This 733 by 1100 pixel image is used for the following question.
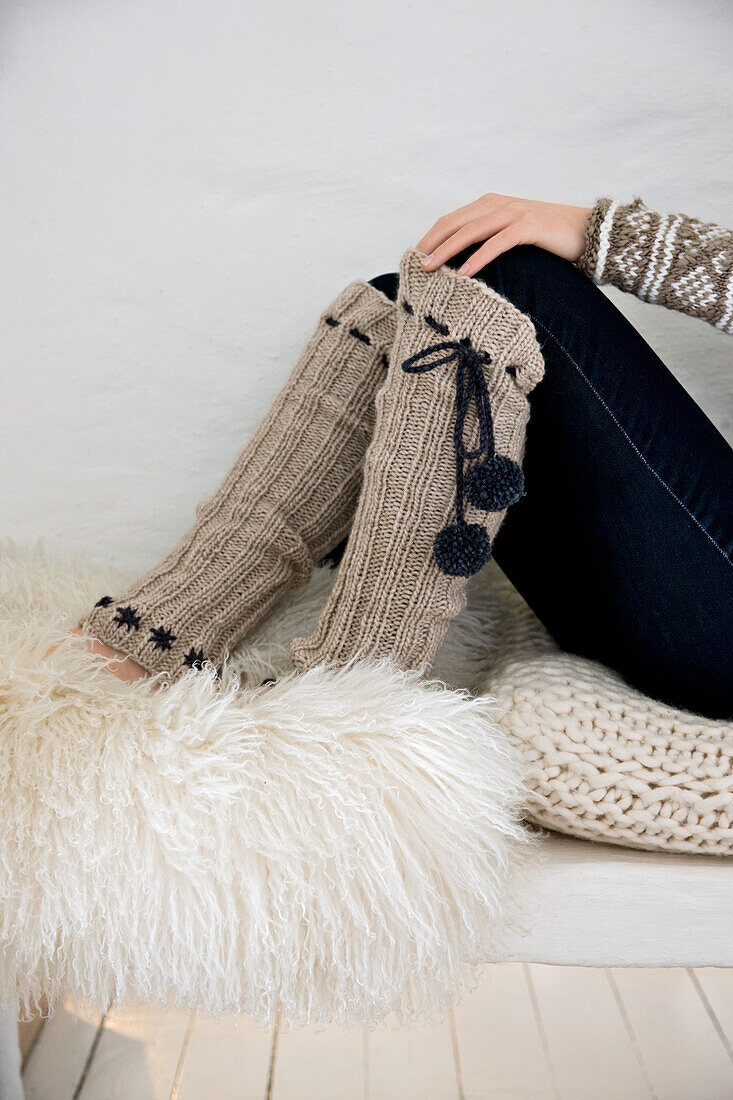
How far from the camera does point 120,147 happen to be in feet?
3.42

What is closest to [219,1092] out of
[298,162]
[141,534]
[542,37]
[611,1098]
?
[611,1098]

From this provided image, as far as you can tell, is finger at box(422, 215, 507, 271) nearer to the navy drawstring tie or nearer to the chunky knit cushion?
the navy drawstring tie

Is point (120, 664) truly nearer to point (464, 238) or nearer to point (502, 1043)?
point (464, 238)

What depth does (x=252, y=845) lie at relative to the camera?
0.55 meters

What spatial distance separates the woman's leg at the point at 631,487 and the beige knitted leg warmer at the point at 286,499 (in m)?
0.15

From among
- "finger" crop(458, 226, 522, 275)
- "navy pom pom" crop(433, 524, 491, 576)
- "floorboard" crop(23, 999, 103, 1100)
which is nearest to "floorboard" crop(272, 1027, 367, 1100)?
"floorboard" crop(23, 999, 103, 1100)

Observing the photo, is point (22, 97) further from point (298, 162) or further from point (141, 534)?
point (141, 534)

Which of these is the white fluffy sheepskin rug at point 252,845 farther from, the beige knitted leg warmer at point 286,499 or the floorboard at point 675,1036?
the floorboard at point 675,1036

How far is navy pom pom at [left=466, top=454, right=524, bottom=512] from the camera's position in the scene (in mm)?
669

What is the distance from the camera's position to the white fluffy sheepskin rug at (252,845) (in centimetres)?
54

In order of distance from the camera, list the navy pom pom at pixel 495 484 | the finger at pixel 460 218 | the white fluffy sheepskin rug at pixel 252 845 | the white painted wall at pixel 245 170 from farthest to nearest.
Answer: the white painted wall at pixel 245 170 < the finger at pixel 460 218 < the navy pom pom at pixel 495 484 < the white fluffy sheepskin rug at pixel 252 845

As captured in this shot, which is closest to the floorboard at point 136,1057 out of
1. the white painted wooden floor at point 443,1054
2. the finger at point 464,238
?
the white painted wooden floor at point 443,1054

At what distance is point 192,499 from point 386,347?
437 millimetres

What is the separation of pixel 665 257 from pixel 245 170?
0.58 metres
